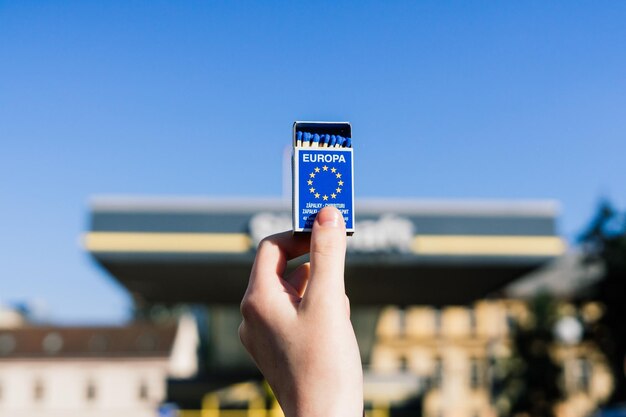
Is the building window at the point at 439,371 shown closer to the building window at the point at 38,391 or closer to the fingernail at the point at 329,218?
the building window at the point at 38,391

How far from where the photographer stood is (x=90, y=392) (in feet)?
217

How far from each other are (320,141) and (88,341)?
73.0m

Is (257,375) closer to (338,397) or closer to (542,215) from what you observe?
(542,215)

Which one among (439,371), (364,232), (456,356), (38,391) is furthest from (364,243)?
(38,391)

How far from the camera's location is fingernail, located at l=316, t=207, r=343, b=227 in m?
1.80

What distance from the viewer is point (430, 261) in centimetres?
2188

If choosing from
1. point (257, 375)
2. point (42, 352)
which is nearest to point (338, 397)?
point (257, 375)

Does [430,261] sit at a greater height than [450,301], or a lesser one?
greater

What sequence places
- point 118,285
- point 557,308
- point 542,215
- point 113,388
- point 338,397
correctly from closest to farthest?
point 338,397 < point 542,215 < point 118,285 < point 557,308 < point 113,388

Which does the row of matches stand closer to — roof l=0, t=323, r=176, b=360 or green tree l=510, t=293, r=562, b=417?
green tree l=510, t=293, r=562, b=417

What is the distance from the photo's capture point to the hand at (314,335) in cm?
164

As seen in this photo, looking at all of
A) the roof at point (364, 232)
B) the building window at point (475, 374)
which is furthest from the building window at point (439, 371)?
the roof at point (364, 232)

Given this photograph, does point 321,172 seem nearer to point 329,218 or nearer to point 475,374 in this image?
point 329,218

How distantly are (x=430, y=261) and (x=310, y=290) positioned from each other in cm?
2049
